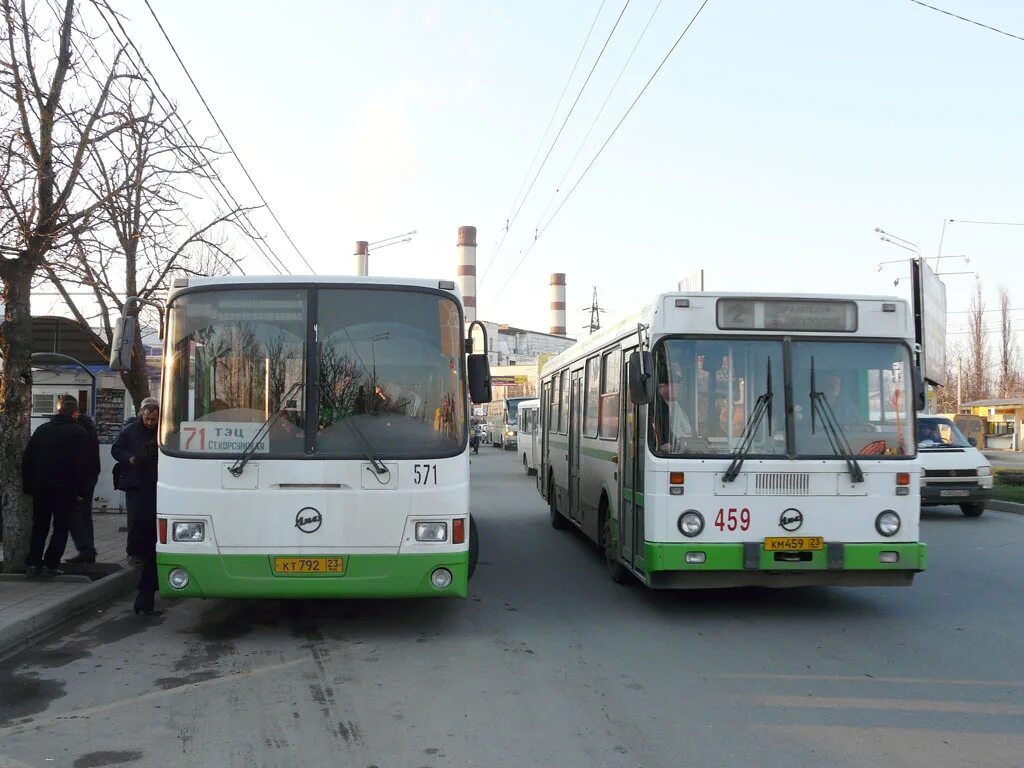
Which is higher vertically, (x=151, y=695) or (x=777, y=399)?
(x=777, y=399)

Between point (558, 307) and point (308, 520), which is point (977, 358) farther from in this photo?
point (308, 520)

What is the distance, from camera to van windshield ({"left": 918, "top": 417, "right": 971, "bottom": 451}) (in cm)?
1748

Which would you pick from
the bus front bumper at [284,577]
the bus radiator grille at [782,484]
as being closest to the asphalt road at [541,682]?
the bus front bumper at [284,577]

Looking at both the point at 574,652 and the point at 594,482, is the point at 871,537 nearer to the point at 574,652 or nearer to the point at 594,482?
the point at 574,652

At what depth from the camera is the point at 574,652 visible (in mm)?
7133

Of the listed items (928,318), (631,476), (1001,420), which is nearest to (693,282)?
(928,318)

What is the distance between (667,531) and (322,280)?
344 centimetres

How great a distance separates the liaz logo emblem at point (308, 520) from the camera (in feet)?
23.6

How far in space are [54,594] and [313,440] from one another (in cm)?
301

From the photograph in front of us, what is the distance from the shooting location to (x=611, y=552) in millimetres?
10133

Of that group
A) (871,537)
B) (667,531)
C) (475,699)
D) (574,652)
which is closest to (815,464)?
(871,537)

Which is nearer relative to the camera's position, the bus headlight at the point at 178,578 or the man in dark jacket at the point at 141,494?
the bus headlight at the point at 178,578

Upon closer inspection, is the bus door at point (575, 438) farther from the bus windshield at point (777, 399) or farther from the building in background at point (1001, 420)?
the building in background at point (1001, 420)

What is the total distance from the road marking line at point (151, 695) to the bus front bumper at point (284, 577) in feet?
1.85
